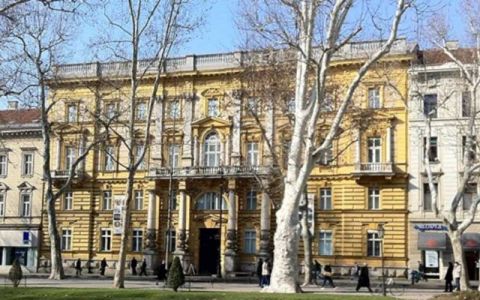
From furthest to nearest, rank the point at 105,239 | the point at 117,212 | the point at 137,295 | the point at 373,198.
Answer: the point at 105,239 < the point at 117,212 < the point at 373,198 < the point at 137,295

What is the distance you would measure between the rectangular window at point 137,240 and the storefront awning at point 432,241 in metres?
22.3

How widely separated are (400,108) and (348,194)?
7133mm

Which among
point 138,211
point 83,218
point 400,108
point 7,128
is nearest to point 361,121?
point 400,108

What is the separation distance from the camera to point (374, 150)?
2063 inches

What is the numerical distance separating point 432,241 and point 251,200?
14078 mm

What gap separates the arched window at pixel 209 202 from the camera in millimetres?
56594

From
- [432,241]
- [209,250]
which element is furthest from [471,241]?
[209,250]

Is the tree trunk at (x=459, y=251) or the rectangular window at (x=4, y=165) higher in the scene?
the rectangular window at (x=4, y=165)

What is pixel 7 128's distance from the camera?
6284cm

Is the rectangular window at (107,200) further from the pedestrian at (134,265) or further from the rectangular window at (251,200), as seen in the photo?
the rectangular window at (251,200)

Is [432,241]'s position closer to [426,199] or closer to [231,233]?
[426,199]

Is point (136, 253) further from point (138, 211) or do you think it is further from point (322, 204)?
point (322, 204)

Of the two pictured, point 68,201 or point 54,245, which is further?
point 68,201

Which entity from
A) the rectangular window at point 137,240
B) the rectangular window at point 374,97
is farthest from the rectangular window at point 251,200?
the rectangular window at point 374,97
